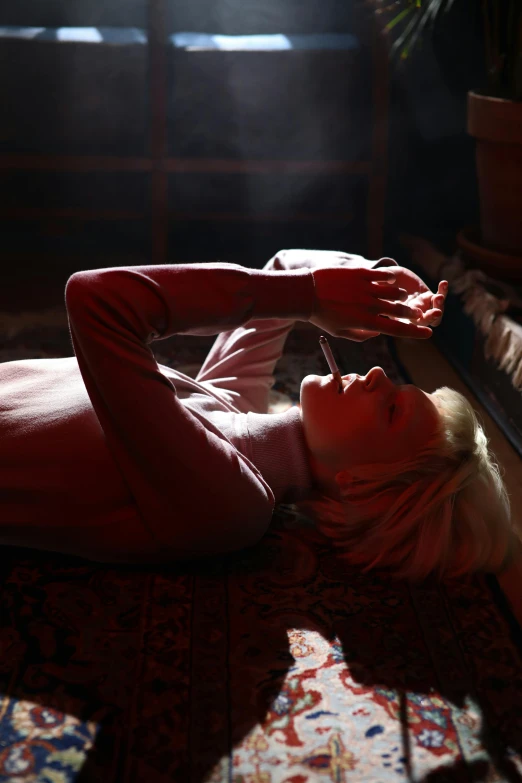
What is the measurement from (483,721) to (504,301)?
132 centimetres

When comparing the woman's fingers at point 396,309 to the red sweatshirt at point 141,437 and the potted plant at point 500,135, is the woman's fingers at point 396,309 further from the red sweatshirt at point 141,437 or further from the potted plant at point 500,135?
the potted plant at point 500,135

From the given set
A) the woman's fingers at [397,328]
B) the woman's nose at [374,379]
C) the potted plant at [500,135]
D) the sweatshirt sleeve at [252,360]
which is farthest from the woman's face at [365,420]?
the potted plant at [500,135]

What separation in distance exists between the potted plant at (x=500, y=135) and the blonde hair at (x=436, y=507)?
1.13m

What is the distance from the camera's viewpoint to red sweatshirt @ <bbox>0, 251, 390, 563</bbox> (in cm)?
121

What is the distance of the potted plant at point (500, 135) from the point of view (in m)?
2.28

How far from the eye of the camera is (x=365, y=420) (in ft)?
4.49

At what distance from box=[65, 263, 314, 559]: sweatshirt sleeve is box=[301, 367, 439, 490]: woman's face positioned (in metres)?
0.18

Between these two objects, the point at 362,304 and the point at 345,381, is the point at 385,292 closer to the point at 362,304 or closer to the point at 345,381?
the point at 362,304

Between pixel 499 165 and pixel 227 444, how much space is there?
4.71 ft

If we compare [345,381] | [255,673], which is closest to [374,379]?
[345,381]

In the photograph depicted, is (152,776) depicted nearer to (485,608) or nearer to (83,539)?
(83,539)

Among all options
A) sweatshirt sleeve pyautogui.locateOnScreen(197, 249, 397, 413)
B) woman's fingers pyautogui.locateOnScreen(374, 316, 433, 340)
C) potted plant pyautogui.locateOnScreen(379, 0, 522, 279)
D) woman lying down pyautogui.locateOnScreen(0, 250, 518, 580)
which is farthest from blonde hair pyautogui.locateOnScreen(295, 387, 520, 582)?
potted plant pyautogui.locateOnScreen(379, 0, 522, 279)

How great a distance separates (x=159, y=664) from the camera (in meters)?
1.21

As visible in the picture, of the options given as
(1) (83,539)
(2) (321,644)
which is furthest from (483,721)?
(1) (83,539)
